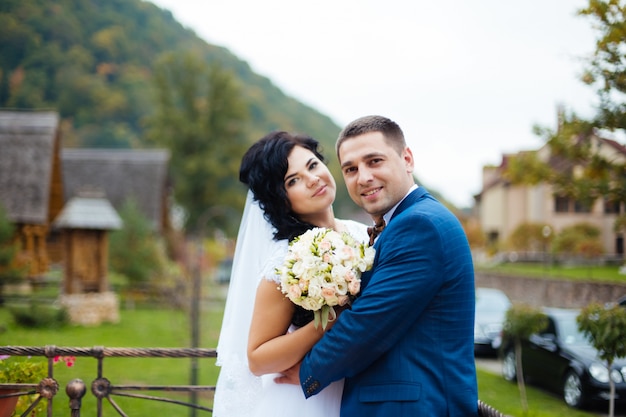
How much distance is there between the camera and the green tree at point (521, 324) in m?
11.6

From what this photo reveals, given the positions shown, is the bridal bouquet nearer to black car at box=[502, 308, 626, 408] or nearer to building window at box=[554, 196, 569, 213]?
black car at box=[502, 308, 626, 408]

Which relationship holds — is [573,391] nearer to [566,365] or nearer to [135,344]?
[566,365]

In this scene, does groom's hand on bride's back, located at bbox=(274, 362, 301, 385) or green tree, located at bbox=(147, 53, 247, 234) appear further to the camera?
green tree, located at bbox=(147, 53, 247, 234)

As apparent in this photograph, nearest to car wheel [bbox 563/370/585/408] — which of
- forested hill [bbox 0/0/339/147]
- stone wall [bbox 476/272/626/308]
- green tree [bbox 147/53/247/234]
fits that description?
stone wall [bbox 476/272/626/308]

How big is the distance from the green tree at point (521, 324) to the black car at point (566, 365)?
0.24 meters

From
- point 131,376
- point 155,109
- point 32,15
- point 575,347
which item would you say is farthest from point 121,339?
point 155,109

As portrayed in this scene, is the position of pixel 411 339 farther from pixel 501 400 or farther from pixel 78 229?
pixel 78 229

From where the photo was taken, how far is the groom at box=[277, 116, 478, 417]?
2479 millimetres

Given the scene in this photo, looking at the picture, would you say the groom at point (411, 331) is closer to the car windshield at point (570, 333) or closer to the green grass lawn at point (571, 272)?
the car windshield at point (570, 333)

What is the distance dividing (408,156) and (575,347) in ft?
31.0

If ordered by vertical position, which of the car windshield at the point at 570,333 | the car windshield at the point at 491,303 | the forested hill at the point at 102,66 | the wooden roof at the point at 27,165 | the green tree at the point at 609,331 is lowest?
the car windshield at the point at 491,303

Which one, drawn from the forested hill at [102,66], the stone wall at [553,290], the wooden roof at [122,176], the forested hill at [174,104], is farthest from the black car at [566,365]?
the wooden roof at [122,176]

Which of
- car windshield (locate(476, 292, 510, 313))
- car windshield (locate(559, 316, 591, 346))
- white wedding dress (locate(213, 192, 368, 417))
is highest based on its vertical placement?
white wedding dress (locate(213, 192, 368, 417))

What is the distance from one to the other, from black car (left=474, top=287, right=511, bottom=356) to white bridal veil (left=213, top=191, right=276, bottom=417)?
1273cm
